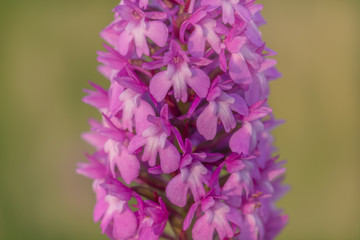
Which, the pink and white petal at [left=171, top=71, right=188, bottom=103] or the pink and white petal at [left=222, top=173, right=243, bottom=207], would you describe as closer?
the pink and white petal at [left=171, top=71, right=188, bottom=103]

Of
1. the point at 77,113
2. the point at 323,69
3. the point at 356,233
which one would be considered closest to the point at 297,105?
the point at 323,69

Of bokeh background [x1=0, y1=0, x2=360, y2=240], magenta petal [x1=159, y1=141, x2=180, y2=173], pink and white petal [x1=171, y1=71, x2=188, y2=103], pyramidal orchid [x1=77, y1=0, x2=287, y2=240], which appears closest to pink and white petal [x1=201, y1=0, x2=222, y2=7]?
pyramidal orchid [x1=77, y1=0, x2=287, y2=240]

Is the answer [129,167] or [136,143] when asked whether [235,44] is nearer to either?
[136,143]

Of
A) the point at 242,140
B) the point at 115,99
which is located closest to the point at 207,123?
the point at 242,140

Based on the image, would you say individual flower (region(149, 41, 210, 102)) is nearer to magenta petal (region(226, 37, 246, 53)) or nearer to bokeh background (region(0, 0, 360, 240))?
magenta petal (region(226, 37, 246, 53))

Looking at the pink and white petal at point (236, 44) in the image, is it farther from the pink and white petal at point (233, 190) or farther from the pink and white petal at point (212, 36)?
the pink and white petal at point (233, 190)

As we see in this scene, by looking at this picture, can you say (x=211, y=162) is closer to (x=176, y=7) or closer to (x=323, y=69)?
(x=176, y=7)

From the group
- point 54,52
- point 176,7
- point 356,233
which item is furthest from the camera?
point 54,52
